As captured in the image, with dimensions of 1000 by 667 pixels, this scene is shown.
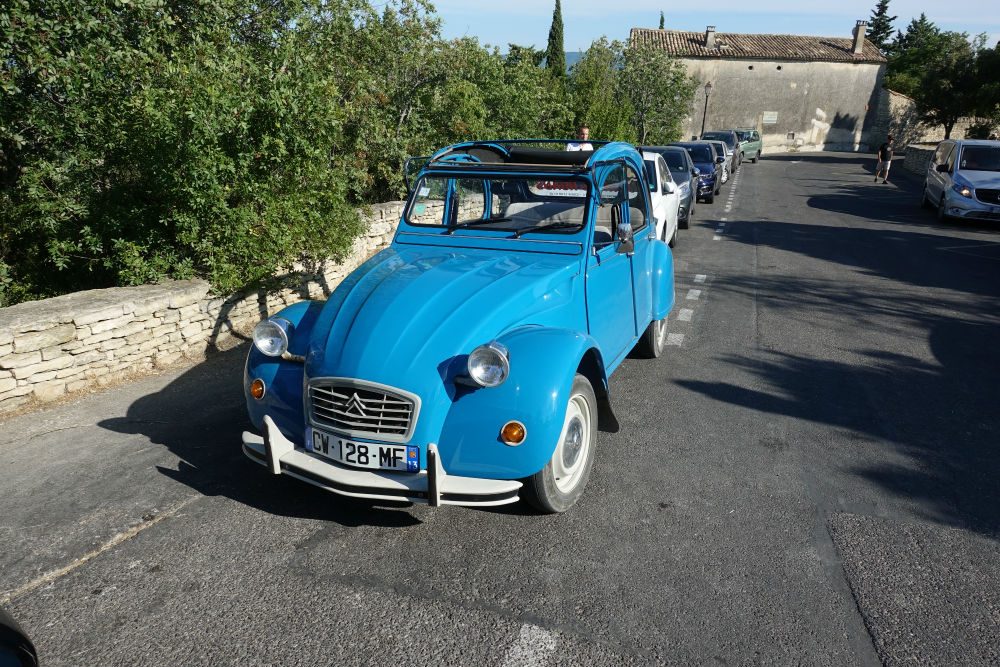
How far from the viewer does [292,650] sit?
2875 mm

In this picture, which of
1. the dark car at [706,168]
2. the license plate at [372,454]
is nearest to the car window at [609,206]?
the license plate at [372,454]

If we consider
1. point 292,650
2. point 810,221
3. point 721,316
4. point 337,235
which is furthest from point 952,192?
point 292,650

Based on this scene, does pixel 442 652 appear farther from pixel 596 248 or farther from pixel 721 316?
pixel 721 316

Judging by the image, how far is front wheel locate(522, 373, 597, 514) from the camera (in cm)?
367

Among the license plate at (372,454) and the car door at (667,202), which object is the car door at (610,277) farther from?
the car door at (667,202)

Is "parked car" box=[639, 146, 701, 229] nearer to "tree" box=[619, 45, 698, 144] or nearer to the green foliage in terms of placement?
the green foliage

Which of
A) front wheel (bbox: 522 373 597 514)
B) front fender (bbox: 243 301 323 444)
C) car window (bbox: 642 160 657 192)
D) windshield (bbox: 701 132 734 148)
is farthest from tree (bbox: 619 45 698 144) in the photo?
front fender (bbox: 243 301 323 444)

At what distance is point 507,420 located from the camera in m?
3.39

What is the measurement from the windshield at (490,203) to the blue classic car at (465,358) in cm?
2

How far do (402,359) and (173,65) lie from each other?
211 inches

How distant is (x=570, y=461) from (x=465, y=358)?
949 millimetres

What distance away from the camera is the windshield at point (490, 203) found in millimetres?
Answer: 5004

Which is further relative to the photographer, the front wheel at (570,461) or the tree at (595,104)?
the tree at (595,104)

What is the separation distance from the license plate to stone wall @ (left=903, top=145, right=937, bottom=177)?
30.4 meters
